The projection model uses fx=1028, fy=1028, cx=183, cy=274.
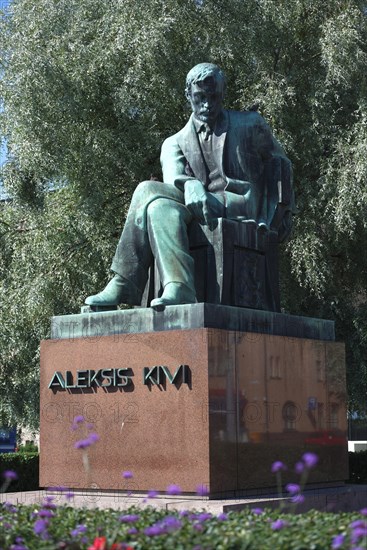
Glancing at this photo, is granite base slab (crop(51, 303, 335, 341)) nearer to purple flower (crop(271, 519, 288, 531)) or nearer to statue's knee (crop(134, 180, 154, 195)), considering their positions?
statue's knee (crop(134, 180, 154, 195))

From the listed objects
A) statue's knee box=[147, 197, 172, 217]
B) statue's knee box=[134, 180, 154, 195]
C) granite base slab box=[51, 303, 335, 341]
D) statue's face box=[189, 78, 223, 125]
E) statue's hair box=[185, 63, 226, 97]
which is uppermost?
statue's hair box=[185, 63, 226, 97]

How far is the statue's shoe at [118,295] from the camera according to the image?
9.38 metres

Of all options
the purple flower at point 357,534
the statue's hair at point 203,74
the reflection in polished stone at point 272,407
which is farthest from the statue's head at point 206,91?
the purple flower at point 357,534

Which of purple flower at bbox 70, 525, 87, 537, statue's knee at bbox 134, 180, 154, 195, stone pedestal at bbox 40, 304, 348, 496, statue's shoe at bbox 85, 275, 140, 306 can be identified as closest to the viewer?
purple flower at bbox 70, 525, 87, 537

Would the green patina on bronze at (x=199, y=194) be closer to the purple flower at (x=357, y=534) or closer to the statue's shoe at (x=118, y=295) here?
the statue's shoe at (x=118, y=295)

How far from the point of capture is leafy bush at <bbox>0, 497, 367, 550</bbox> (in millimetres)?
4953

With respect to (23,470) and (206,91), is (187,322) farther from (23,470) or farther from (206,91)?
(23,470)

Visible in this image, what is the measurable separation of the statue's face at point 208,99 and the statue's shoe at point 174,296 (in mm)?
1785

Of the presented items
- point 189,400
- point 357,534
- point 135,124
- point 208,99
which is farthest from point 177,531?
point 135,124

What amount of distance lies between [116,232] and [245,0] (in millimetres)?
4573

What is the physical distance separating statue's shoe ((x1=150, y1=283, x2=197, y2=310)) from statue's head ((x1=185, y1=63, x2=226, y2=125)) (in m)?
1.78

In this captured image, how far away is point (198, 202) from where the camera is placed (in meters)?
9.13

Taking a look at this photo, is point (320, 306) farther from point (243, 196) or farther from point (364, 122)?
point (243, 196)

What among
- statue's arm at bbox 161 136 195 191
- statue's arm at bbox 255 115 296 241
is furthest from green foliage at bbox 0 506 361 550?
statue's arm at bbox 255 115 296 241
